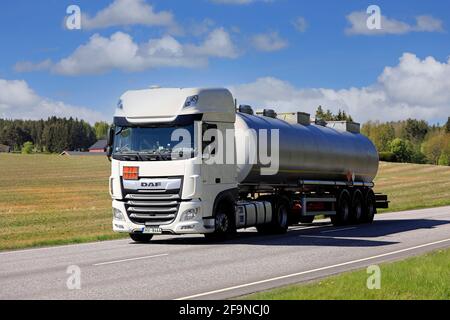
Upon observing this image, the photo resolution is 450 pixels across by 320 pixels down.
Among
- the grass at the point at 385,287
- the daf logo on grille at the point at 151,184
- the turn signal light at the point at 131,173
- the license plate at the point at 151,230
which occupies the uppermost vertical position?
the turn signal light at the point at 131,173

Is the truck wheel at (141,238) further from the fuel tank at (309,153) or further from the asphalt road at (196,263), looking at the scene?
the fuel tank at (309,153)

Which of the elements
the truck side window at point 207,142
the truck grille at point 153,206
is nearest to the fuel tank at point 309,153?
the truck side window at point 207,142

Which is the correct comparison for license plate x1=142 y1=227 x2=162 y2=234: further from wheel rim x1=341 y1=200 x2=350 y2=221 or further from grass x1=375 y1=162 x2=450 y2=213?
grass x1=375 y1=162 x2=450 y2=213

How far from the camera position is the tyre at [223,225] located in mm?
18775

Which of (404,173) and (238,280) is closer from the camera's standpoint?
(238,280)

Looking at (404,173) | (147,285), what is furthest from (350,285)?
(404,173)

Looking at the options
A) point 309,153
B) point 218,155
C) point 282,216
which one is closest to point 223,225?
point 218,155

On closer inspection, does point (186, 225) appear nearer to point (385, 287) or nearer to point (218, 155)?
point (218, 155)

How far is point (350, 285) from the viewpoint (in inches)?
418

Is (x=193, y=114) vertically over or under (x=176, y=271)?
over

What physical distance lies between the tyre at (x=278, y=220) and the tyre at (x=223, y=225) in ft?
8.41
